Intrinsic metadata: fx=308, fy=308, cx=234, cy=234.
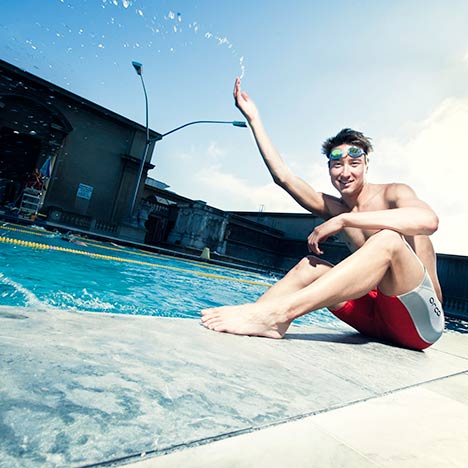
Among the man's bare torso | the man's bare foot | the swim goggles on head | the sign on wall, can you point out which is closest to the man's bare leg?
the man's bare foot

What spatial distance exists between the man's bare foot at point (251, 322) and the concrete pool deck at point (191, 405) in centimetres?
31

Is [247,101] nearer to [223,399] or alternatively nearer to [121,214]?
[223,399]

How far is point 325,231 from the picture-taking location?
81.0 inches

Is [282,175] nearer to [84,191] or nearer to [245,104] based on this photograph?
[245,104]

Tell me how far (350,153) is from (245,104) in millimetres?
991

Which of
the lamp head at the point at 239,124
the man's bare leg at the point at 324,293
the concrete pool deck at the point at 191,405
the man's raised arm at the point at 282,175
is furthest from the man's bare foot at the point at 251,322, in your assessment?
the lamp head at the point at 239,124

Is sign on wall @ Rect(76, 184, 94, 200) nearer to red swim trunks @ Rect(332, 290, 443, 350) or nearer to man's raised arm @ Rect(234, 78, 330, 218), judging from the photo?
man's raised arm @ Rect(234, 78, 330, 218)

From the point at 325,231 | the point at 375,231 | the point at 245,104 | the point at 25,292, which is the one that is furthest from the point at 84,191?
the point at 375,231

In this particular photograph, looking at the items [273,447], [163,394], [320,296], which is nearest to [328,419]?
[273,447]

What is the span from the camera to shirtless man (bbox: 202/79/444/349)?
1678 millimetres

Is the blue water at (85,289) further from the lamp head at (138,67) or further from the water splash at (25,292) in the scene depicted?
the lamp head at (138,67)

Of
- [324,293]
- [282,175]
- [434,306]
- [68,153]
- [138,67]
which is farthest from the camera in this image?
→ [68,153]

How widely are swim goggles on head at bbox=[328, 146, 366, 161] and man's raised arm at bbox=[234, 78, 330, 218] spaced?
292 millimetres

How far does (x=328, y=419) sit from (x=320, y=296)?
0.92m
